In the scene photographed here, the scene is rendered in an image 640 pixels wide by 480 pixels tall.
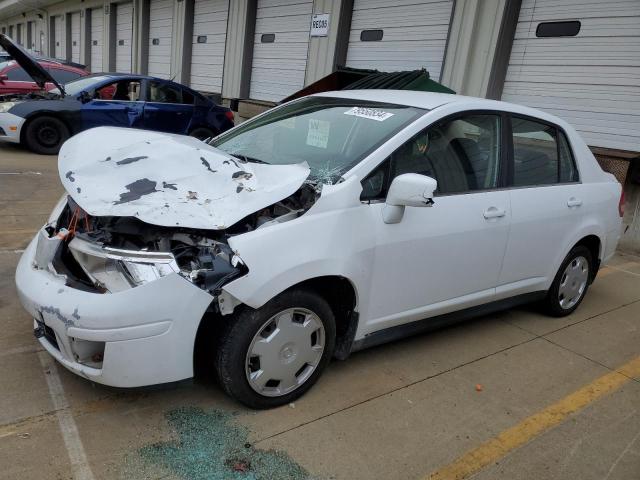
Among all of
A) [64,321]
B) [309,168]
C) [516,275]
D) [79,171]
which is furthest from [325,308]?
[516,275]

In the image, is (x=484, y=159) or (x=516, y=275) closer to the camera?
(x=484, y=159)

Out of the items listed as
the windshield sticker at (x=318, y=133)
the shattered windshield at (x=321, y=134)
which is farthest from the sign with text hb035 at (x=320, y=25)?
the windshield sticker at (x=318, y=133)

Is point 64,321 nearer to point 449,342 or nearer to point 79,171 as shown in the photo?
point 79,171

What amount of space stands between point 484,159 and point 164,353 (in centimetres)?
235

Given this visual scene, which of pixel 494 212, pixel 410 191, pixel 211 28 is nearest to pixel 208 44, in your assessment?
pixel 211 28

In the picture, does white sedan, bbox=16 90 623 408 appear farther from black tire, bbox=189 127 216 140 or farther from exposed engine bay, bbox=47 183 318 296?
black tire, bbox=189 127 216 140

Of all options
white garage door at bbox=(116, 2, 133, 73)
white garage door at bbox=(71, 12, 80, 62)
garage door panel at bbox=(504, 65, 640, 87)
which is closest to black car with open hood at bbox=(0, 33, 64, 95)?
garage door panel at bbox=(504, 65, 640, 87)

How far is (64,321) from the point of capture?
237 cm

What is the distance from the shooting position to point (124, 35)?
20.5 metres

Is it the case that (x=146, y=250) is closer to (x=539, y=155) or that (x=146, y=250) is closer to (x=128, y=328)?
(x=128, y=328)

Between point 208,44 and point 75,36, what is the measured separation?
13579mm

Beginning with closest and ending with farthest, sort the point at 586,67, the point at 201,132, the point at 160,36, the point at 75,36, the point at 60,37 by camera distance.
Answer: the point at 586,67 → the point at 201,132 → the point at 160,36 → the point at 75,36 → the point at 60,37

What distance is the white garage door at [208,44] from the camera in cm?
1487

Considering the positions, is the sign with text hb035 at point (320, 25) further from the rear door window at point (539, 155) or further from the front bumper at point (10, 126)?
the rear door window at point (539, 155)
